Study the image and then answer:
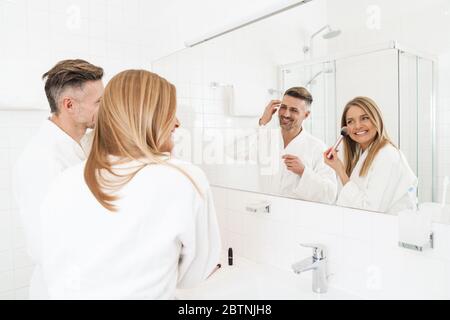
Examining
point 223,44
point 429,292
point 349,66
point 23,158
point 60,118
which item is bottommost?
point 429,292

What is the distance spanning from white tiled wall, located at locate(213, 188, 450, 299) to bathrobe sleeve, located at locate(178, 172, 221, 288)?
0.46 m

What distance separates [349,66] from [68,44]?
1423 mm

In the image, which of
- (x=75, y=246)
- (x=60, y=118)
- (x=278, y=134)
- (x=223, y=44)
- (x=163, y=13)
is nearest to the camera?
(x=75, y=246)

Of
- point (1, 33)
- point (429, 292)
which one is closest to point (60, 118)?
point (1, 33)

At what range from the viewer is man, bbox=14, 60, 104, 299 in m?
1.20

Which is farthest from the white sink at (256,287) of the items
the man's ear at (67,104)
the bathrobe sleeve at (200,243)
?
the man's ear at (67,104)

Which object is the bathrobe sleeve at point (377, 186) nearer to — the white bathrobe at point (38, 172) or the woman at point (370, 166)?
the woman at point (370, 166)

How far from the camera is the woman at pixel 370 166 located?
3.48ft

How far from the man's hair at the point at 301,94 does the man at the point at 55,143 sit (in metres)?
0.78

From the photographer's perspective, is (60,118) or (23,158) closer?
(23,158)

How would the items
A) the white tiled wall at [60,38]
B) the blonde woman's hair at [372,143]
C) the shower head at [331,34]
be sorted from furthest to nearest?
the white tiled wall at [60,38]
the shower head at [331,34]
the blonde woman's hair at [372,143]

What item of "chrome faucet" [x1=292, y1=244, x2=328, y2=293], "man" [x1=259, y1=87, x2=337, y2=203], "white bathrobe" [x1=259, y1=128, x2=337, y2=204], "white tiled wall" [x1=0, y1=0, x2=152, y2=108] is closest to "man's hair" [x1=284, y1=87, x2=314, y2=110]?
"man" [x1=259, y1=87, x2=337, y2=203]

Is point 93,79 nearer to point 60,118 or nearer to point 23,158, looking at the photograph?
point 60,118

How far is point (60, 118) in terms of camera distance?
1.34 m
